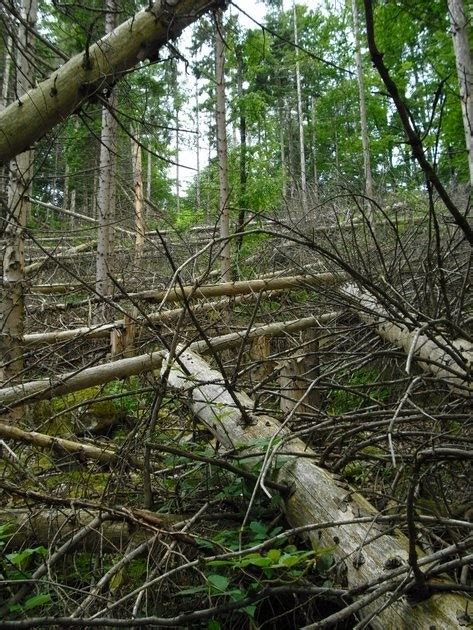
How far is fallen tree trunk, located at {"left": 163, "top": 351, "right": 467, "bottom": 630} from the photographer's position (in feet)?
4.96

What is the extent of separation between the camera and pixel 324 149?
29.0 metres

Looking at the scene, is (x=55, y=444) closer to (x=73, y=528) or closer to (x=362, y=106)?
(x=73, y=528)

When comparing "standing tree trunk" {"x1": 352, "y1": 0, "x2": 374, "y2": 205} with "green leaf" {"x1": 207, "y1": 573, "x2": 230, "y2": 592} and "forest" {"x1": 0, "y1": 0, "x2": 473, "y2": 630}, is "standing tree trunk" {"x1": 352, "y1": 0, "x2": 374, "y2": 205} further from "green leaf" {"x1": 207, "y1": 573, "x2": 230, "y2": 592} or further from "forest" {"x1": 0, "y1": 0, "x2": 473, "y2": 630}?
"green leaf" {"x1": 207, "y1": 573, "x2": 230, "y2": 592}

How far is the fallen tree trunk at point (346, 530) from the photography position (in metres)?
1.51

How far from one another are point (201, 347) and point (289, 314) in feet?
6.34

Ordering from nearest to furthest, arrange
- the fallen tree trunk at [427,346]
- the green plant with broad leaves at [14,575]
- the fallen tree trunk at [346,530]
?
1. the fallen tree trunk at [346,530]
2. the green plant with broad leaves at [14,575]
3. the fallen tree trunk at [427,346]

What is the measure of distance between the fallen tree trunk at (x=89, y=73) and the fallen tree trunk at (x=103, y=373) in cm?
153

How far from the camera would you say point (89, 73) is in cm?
261

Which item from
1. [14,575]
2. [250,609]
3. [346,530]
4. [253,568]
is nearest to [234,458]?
[253,568]

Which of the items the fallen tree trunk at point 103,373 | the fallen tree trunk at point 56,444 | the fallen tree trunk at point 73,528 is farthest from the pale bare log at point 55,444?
the fallen tree trunk at point 73,528

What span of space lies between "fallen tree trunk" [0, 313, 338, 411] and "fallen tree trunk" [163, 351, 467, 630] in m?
0.76

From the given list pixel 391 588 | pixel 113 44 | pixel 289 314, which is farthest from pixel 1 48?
pixel 289 314

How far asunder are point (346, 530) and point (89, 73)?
2.57m

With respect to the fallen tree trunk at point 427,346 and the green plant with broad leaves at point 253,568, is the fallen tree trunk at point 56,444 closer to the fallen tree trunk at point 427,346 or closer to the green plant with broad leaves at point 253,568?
the green plant with broad leaves at point 253,568
